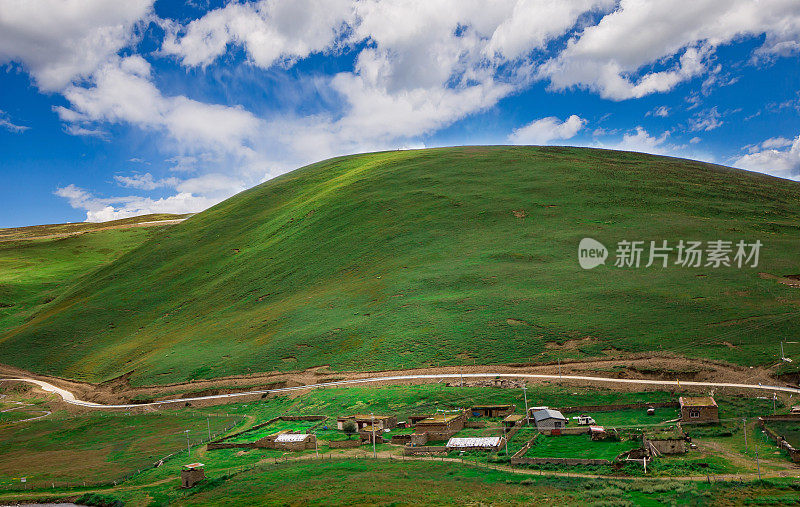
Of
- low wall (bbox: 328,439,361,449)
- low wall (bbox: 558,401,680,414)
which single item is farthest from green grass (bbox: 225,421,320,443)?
low wall (bbox: 558,401,680,414)

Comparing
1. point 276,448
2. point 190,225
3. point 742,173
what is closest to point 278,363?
point 276,448

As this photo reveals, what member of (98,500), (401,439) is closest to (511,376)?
(401,439)

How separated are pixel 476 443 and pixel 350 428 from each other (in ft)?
47.5

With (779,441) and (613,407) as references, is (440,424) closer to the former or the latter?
(613,407)

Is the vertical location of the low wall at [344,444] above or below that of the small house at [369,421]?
below

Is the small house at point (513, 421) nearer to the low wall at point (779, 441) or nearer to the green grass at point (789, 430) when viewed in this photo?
the low wall at point (779, 441)

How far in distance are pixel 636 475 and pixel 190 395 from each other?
63160mm

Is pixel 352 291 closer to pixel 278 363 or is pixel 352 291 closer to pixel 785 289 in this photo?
pixel 278 363

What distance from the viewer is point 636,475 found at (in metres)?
40.1

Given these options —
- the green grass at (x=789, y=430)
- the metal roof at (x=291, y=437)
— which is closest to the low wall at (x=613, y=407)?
the green grass at (x=789, y=430)

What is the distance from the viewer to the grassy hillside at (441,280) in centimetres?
7675

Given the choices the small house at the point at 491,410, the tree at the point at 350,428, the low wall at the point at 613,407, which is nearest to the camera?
the low wall at the point at 613,407

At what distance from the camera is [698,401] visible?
52.2 meters

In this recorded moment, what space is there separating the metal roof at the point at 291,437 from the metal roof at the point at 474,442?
14533mm
